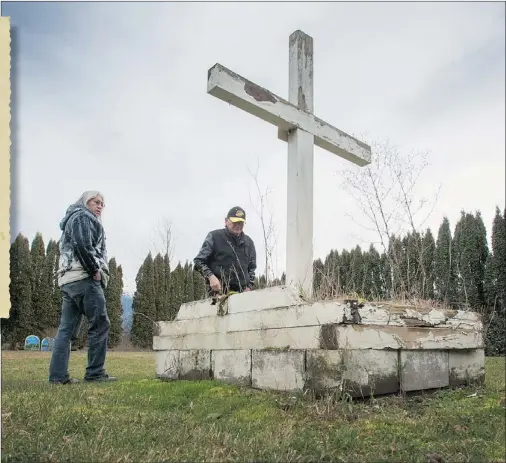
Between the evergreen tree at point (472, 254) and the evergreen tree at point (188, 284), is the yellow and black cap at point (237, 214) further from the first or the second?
the evergreen tree at point (188, 284)

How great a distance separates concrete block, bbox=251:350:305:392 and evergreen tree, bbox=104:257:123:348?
16.5m

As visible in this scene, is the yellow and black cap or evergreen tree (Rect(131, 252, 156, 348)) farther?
evergreen tree (Rect(131, 252, 156, 348))

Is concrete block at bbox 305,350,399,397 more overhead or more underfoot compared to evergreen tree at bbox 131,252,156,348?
more underfoot

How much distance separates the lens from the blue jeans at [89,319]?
4520mm

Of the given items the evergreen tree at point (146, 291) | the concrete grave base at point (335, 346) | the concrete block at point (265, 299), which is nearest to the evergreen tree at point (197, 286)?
the evergreen tree at point (146, 291)

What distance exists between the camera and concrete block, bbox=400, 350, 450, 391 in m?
3.30

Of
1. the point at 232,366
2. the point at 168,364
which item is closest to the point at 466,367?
the point at 232,366

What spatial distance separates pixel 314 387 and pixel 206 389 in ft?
2.97

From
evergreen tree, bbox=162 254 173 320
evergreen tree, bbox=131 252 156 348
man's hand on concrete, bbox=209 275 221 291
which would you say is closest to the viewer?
man's hand on concrete, bbox=209 275 221 291

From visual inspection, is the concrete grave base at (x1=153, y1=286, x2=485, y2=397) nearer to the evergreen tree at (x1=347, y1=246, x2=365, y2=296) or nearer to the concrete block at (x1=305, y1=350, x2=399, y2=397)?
the concrete block at (x1=305, y1=350, x2=399, y2=397)

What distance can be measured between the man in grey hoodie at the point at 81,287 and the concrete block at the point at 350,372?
2335 mm

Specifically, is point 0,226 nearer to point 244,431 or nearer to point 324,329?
point 244,431

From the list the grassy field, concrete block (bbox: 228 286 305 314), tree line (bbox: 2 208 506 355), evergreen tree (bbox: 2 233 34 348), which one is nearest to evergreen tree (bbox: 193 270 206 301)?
tree line (bbox: 2 208 506 355)

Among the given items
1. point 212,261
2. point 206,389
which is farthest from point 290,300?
point 212,261
